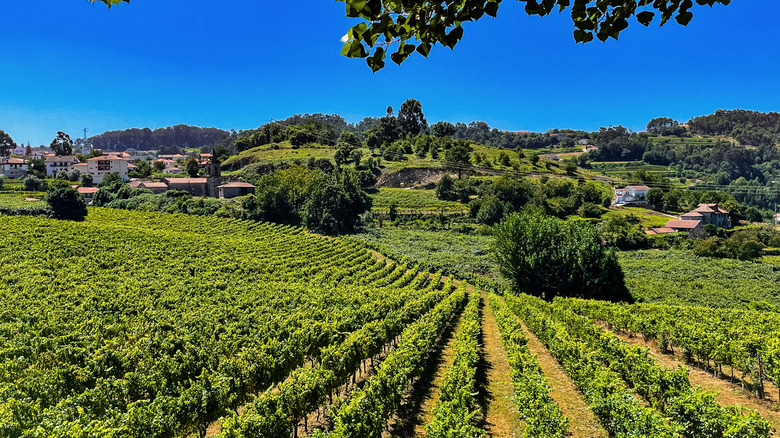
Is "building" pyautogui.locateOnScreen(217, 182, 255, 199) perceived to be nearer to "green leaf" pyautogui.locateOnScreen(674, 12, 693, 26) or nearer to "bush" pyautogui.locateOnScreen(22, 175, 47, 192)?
"bush" pyautogui.locateOnScreen(22, 175, 47, 192)

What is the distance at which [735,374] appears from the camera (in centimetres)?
1567

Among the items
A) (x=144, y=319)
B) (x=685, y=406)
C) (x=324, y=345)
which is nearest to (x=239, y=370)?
(x=324, y=345)

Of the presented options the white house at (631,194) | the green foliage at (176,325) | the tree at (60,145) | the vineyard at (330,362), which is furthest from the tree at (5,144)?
the white house at (631,194)

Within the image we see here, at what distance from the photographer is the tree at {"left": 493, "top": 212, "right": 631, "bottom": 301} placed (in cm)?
3416

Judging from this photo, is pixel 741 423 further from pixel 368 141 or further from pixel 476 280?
pixel 368 141

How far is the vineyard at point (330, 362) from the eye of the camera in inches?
379

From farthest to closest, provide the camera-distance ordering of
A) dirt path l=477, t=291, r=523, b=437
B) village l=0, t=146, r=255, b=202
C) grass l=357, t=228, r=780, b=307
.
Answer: village l=0, t=146, r=255, b=202, grass l=357, t=228, r=780, b=307, dirt path l=477, t=291, r=523, b=437

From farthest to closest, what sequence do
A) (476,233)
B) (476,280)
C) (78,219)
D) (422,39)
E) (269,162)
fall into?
1. (269,162)
2. (476,233)
3. (78,219)
4. (476,280)
5. (422,39)

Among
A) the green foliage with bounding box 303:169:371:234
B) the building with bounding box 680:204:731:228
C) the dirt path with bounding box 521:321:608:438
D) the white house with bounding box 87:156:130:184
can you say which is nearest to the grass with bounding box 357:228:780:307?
the green foliage with bounding box 303:169:371:234

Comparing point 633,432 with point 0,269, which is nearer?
point 633,432

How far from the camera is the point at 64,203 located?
Answer: 6175 centimetres

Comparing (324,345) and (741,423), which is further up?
(741,423)

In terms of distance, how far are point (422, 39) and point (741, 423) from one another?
9800mm

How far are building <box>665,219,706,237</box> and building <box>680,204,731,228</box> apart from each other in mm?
4234
